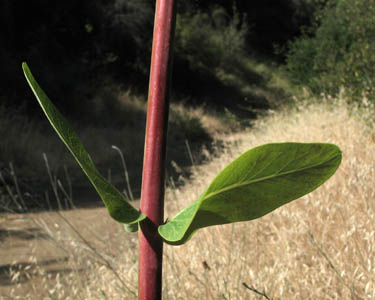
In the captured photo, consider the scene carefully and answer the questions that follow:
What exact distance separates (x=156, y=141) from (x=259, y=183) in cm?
6

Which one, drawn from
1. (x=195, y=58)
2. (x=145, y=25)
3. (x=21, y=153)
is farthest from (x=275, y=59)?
(x=21, y=153)

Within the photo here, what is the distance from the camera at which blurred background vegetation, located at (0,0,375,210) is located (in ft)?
16.3

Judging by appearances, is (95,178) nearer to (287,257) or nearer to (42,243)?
(287,257)

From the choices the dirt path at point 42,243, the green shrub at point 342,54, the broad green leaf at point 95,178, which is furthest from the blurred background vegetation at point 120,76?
the broad green leaf at point 95,178

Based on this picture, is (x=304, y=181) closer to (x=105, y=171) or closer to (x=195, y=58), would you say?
(x=105, y=171)

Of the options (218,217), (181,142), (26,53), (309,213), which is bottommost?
(181,142)

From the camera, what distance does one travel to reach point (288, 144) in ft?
0.59

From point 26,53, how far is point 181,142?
319 cm

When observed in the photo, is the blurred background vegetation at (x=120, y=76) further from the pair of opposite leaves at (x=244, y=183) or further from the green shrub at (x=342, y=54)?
the pair of opposite leaves at (x=244, y=183)

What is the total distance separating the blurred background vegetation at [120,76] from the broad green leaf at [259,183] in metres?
2.82

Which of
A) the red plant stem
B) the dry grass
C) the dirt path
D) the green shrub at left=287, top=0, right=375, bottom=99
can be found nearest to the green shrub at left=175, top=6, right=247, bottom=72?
the green shrub at left=287, top=0, right=375, bottom=99

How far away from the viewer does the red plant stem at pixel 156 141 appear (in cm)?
20

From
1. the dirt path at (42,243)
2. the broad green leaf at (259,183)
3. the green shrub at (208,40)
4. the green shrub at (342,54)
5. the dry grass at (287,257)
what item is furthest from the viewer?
the green shrub at (208,40)

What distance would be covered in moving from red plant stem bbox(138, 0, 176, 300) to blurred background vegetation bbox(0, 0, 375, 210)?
2829 millimetres
